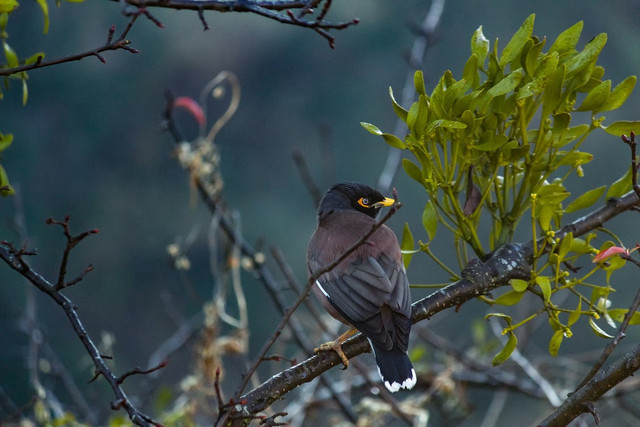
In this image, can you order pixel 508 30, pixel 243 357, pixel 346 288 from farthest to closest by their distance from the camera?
pixel 508 30, pixel 243 357, pixel 346 288

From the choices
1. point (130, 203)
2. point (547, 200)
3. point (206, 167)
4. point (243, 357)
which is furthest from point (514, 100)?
point (130, 203)

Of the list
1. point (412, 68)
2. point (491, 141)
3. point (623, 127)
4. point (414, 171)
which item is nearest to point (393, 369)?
point (414, 171)

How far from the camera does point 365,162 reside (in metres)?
3.06

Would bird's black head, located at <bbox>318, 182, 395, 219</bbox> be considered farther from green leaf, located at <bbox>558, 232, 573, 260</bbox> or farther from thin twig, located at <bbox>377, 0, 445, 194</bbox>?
green leaf, located at <bbox>558, 232, 573, 260</bbox>

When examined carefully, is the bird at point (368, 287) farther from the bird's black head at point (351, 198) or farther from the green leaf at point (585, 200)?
the green leaf at point (585, 200)

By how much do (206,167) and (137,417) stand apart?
47.9 inches

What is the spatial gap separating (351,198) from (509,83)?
32.1 inches

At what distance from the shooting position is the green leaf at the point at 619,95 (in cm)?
112

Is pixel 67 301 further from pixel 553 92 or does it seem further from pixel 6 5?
pixel 553 92

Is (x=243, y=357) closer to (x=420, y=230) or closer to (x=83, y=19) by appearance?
(x=420, y=230)

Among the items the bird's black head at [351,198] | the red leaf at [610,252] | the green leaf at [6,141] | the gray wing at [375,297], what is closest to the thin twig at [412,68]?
the bird's black head at [351,198]

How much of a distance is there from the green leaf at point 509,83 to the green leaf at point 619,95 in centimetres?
20

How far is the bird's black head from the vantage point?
1766mm

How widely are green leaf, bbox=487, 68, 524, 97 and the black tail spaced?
20.3 inches
